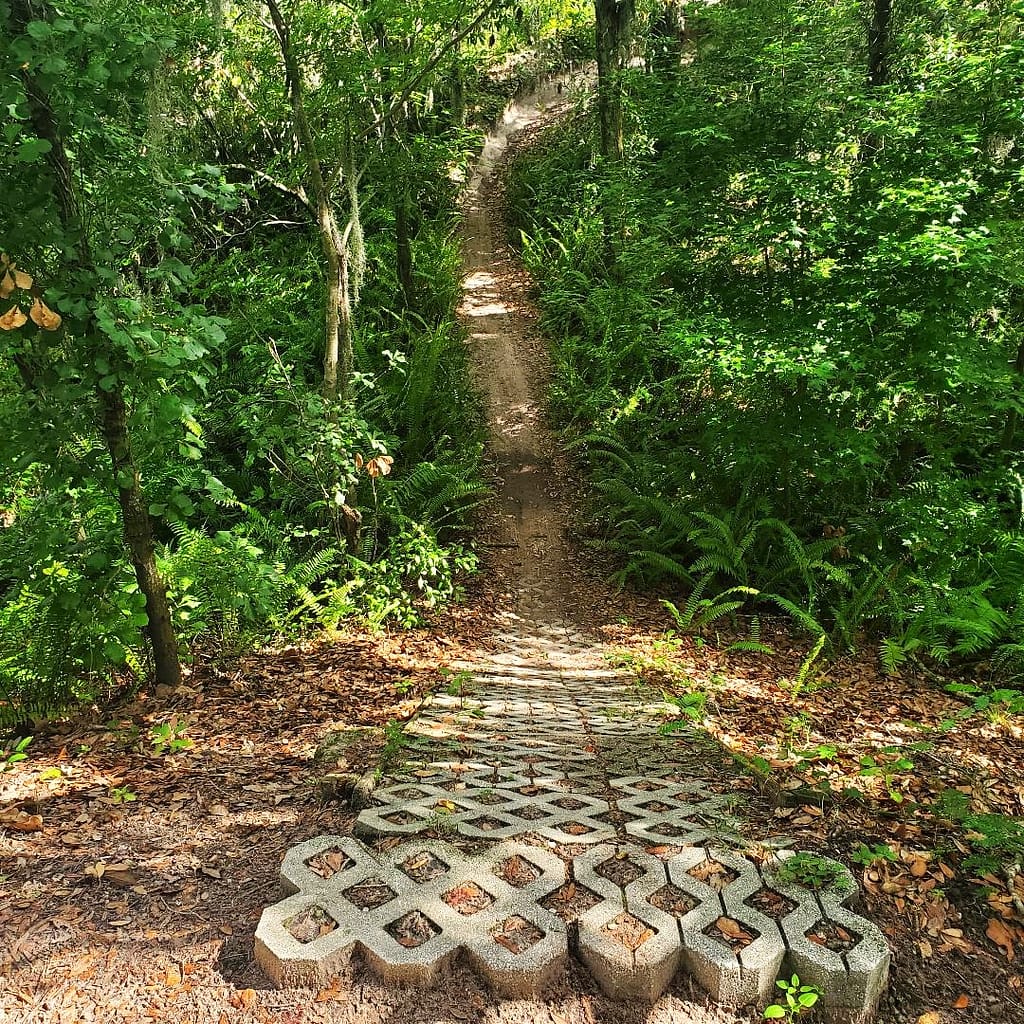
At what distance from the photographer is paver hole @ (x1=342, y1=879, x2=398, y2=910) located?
213 cm

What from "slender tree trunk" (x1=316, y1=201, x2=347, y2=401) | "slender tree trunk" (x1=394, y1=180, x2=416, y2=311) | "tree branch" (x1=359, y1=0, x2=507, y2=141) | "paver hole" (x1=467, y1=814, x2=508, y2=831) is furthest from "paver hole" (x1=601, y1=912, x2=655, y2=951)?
"slender tree trunk" (x1=394, y1=180, x2=416, y2=311)

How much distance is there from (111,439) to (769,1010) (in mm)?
3718

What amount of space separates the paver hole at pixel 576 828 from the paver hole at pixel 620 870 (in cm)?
22

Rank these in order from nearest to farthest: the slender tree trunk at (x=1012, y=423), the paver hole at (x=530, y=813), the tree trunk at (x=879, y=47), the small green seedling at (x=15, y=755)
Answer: the paver hole at (x=530, y=813)
the small green seedling at (x=15, y=755)
the slender tree trunk at (x=1012, y=423)
the tree trunk at (x=879, y=47)

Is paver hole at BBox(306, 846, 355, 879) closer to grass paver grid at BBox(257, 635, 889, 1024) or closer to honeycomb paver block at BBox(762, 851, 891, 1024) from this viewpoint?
grass paver grid at BBox(257, 635, 889, 1024)

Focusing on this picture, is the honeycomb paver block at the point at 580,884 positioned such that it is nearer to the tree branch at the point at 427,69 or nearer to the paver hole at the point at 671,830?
the paver hole at the point at 671,830

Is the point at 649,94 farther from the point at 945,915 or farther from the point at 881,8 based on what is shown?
the point at 945,915

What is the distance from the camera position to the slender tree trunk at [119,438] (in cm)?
318

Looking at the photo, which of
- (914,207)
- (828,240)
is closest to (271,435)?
(828,240)

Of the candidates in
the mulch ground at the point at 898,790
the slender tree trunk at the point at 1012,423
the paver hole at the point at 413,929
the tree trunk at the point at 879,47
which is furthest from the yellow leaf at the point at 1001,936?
the tree trunk at the point at 879,47

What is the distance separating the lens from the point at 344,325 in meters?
7.01

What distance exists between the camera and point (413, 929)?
6.67 feet

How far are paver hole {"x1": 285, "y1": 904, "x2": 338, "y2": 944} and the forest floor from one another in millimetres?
137

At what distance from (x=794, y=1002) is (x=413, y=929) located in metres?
1.06
